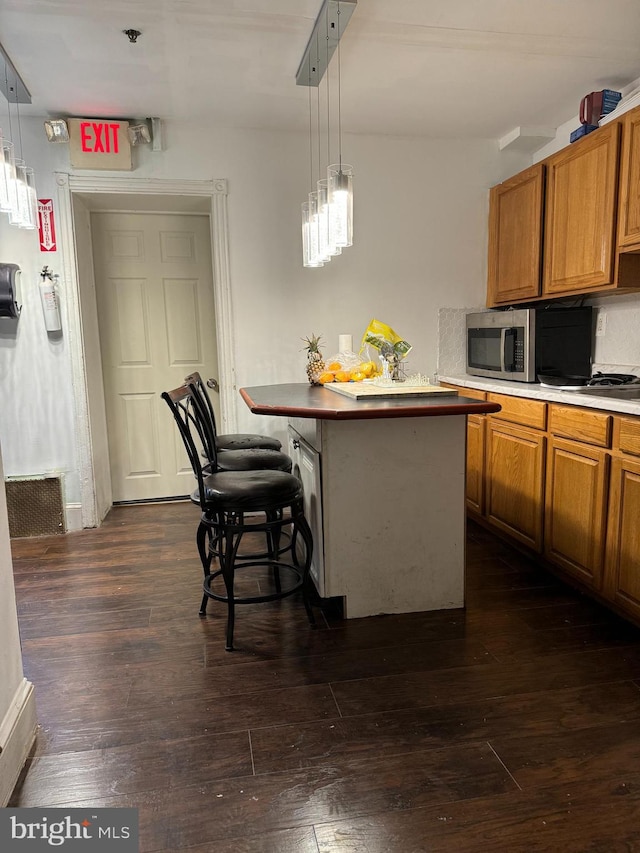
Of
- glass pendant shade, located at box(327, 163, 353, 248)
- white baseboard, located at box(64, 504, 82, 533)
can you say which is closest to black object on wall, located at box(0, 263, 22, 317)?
white baseboard, located at box(64, 504, 82, 533)

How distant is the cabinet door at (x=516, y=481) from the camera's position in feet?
9.62

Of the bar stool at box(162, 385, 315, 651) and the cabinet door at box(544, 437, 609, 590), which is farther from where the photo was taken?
the cabinet door at box(544, 437, 609, 590)

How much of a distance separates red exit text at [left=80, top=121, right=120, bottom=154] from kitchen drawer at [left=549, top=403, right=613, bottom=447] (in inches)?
114

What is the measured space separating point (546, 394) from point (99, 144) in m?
2.90

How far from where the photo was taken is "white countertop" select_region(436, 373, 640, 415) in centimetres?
234

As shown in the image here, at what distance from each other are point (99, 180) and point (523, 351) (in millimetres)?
A: 2705

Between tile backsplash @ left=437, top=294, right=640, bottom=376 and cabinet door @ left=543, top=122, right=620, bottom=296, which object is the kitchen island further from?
tile backsplash @ left=437, top=294, right=640, bottom=376

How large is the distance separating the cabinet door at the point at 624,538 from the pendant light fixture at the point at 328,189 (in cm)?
147

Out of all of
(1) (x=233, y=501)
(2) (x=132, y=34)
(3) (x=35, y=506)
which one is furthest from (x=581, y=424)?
(3) (x=35, y=506)

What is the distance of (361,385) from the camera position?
297 cm

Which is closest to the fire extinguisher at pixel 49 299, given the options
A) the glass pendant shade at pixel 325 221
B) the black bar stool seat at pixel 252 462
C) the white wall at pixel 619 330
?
the black bar stool seat at pixel 252 462

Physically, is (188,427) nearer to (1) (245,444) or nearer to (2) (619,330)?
(1) (245,444)

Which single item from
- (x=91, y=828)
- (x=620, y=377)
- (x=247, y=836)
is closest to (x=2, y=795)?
(x=91, y=828)

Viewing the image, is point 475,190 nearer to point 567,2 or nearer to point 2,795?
point 567,2
